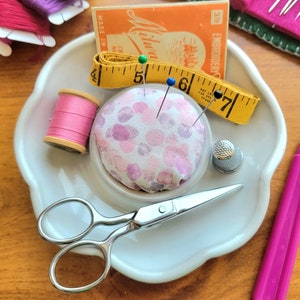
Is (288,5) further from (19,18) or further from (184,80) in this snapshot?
(19,18)

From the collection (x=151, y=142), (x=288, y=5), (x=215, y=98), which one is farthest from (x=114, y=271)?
(x=288, y=5)

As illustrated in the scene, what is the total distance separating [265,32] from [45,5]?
0.42 metres

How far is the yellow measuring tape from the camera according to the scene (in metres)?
0.95

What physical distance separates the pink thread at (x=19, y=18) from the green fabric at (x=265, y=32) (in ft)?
1.22

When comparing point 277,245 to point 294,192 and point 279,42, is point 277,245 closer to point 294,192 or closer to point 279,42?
point 294,192

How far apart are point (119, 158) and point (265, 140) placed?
256mm

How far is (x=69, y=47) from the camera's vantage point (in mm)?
982

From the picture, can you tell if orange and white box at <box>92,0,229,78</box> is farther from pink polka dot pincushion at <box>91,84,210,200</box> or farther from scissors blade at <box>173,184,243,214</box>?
scissors blade at <box>173,184,243,214</box>

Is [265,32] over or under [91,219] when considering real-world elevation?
over

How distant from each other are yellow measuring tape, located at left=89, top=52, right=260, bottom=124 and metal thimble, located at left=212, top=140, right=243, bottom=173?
64 millimetres

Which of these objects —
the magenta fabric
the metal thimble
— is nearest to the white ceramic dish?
the metal thimble

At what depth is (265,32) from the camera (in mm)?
1046

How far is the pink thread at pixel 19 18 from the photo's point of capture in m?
1.00

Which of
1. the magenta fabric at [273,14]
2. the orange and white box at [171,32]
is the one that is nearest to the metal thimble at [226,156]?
the orange and white box at [171,32]
